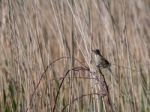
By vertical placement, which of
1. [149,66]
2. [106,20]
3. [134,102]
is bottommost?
[134,102]

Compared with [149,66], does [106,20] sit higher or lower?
higher

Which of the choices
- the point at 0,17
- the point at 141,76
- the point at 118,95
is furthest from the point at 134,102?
the point at 0,17

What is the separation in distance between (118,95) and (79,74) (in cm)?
21

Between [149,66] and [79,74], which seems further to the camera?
[149,66]

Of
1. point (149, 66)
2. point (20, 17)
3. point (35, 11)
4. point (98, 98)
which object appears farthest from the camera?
point (149, 66)

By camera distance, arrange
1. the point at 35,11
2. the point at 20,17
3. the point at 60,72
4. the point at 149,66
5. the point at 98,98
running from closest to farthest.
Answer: the point at 98,98 → the point at 35,11 → the point at 20,17 → the point at 149,66 → the point at 60,72

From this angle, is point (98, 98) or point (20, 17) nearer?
point (98, 98)

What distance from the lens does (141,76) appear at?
255cm

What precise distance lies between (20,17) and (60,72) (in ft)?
1.62

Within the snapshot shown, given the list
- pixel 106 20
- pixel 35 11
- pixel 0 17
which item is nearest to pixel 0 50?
pixel 0 17

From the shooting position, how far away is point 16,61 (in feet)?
8.09

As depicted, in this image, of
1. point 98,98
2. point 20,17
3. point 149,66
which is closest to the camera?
point 98,98

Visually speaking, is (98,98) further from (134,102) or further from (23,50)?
(23,50)

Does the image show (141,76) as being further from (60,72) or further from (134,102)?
(60,72)
